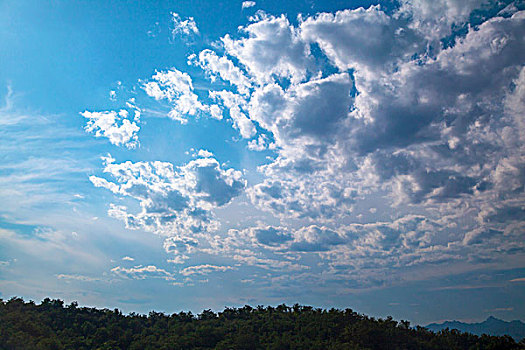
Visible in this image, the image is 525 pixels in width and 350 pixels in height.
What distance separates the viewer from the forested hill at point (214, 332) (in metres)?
63.6

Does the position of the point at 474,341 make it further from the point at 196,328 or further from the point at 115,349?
the point at 115,349

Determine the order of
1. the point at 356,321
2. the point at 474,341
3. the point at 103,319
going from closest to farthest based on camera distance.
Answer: the point at 474,341 → the point at 356,321 → the point at 103,319

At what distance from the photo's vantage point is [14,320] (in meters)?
68.0

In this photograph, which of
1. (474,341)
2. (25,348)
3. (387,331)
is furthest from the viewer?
(387,331)

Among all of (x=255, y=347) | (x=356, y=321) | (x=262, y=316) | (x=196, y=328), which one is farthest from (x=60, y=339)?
(x=356, y=321)

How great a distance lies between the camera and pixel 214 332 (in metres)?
74.0

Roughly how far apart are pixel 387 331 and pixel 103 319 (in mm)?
59178

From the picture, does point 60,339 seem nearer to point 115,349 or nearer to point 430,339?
point 115,349

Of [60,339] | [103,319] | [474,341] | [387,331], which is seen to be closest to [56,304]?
[103,319]

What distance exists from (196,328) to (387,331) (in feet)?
122

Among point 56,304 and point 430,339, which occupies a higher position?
point 56,304

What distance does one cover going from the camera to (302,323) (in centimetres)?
7550

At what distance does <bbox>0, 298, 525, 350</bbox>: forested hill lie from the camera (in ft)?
209

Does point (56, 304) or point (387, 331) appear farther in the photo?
point (56, 304)
